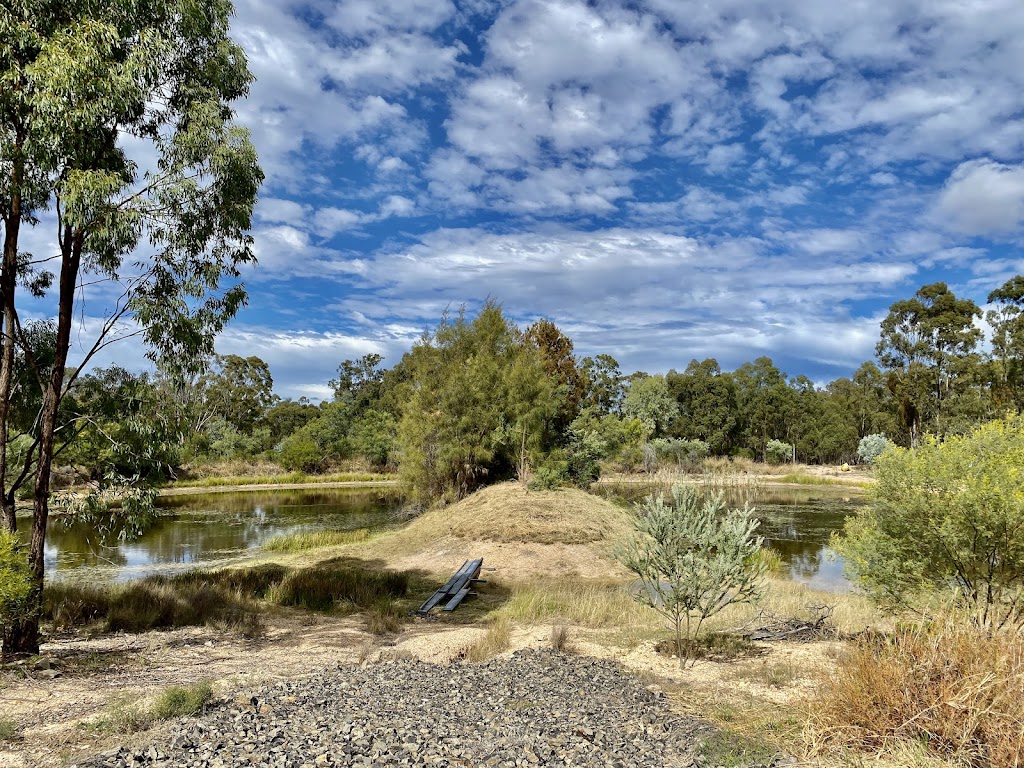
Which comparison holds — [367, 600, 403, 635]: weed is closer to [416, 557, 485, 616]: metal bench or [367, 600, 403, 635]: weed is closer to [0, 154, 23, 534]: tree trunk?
[416, 557, 485, 616]: metal bench

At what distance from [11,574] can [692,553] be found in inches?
301

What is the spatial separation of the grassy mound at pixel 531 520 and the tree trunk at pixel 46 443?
1272cm

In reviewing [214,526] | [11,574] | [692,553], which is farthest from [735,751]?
[214,526]

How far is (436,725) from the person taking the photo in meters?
5.40

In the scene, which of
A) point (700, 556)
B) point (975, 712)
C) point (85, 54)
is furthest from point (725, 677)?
point (85, 54)

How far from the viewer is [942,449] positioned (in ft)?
25.4

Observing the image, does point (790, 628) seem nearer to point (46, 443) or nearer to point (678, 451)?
point (46, 443)

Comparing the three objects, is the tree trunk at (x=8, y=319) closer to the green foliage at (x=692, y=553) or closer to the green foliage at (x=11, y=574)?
the green foliage at (x=11, y=574)

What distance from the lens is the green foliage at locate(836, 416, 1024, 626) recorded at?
23.1ft

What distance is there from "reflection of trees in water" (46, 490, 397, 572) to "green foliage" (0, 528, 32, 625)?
5829 mm

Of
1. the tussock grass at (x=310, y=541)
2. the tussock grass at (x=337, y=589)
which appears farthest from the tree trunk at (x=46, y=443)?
the tussock grass at (x=310, y=541)

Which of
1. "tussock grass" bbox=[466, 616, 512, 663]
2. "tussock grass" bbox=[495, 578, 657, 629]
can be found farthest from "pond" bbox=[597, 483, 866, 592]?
"tussock grass" bbox=[466, 616, 512, 663]

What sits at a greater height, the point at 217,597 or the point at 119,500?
the point at 119,500

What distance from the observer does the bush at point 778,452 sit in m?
57.9
